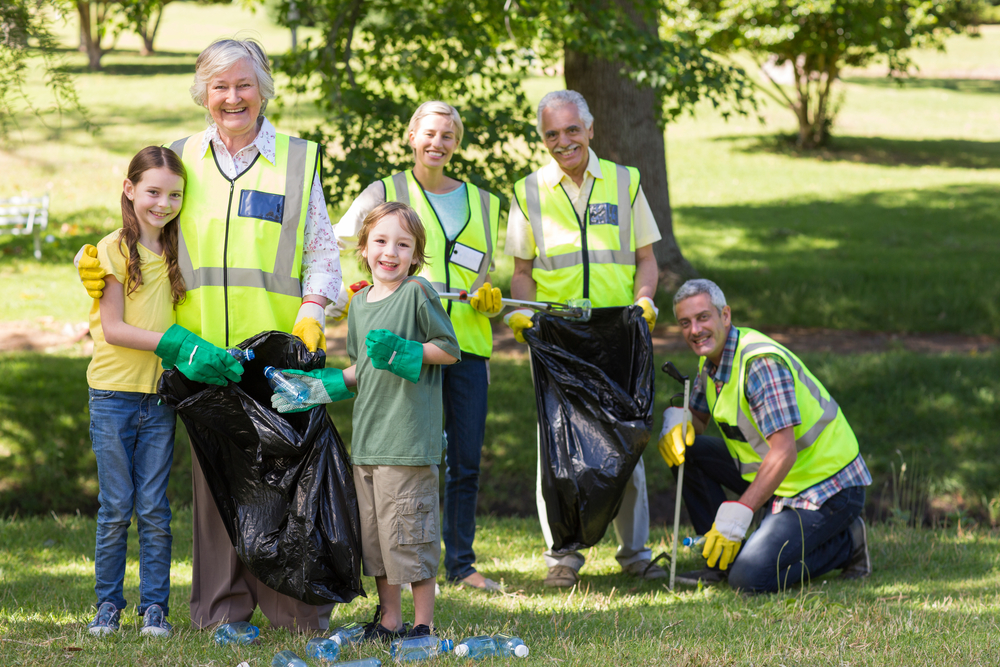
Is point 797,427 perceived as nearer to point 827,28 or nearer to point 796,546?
point 796,546

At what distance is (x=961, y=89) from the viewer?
82.0ft

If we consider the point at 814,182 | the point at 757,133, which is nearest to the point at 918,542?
the point at 814,182

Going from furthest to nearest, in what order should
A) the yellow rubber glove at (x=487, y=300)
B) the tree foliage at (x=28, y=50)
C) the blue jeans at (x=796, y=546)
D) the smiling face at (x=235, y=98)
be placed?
the tree foliage at (x=28, y=50) < the blue jeans at (x=796, y=546) < the yellow rubber glove at (x=487, y=300) < the smiling face at (x=235, y=98)

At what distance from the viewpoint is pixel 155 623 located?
8.73 feet

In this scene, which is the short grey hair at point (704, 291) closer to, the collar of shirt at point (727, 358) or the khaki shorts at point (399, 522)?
the collar of shirt at point (727, 358)

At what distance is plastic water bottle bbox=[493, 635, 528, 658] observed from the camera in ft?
8.07

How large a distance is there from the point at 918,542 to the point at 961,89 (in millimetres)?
25104

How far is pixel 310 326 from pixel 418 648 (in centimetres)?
97

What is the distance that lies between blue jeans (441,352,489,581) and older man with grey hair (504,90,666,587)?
0.89 ft

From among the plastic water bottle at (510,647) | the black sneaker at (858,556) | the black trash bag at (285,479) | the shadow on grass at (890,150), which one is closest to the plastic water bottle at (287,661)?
the black trash bag at (285,479)

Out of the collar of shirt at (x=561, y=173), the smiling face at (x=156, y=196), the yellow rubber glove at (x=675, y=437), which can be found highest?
the collar of shirt at (x=561, y=173)

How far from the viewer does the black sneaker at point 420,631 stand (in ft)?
8.24

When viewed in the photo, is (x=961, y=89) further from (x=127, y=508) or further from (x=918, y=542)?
(x=127, y=508)

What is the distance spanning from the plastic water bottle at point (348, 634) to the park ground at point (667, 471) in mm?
149
